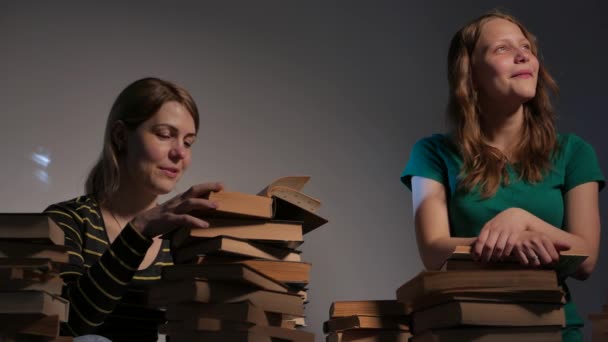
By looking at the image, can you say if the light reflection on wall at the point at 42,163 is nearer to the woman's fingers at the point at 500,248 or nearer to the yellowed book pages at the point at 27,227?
the yellowed book pages at the point at 27,227

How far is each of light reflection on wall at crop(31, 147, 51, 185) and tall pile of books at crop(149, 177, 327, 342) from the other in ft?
4.22

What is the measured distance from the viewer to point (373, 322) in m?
1.73

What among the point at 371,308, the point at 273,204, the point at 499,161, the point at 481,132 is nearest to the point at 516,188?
the point at 499,161

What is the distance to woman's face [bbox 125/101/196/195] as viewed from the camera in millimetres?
2350

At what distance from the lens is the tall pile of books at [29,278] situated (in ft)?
4.78

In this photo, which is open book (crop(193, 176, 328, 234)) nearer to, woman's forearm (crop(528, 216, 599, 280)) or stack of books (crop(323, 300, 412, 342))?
stack of books (crop(323, 300, 412, 342))

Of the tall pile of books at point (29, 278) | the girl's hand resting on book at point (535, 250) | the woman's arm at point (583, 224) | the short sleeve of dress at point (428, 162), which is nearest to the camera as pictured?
the tall pile of books at point (29, 278)

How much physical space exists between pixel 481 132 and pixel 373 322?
740 mm

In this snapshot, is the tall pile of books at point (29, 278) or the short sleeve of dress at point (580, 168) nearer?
the tall pile of books at point (29, 278)

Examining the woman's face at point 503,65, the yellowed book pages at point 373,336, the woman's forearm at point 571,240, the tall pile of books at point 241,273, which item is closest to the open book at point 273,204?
the tall pile of books at point 241,273

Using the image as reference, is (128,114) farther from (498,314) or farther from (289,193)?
(498,314)

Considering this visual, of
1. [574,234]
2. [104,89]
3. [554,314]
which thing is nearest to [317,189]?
[104,89]

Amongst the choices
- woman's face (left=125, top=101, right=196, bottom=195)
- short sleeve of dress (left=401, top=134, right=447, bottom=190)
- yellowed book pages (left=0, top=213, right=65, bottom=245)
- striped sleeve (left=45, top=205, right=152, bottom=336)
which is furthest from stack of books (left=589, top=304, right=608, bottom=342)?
woman's face (left=125, top=101, right=196, bottom=195)

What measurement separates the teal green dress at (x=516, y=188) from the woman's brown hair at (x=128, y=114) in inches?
30.3
